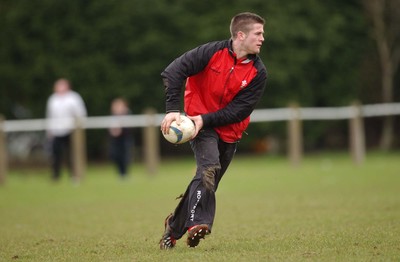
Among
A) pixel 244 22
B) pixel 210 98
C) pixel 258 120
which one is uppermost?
pixel 244 22

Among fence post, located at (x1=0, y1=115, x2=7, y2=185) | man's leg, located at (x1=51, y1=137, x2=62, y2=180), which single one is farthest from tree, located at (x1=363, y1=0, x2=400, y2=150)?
fence post, located at (x1=0, y1=115, x2=7, y2=185)

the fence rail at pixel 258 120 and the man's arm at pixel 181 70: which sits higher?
the man's arm at pixel 181 70

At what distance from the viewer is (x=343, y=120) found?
3012 centimetres

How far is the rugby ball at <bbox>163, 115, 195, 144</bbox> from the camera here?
810 cm

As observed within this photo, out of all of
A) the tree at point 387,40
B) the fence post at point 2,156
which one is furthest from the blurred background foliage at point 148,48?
the fence post at point 2,156

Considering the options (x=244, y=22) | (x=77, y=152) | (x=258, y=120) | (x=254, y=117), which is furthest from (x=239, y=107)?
(x=254, y=117)

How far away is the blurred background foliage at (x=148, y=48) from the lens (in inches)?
1032

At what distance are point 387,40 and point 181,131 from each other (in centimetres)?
2333

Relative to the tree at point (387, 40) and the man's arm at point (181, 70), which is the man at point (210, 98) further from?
the tree at point (387, 40)

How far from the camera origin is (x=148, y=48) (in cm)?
2702

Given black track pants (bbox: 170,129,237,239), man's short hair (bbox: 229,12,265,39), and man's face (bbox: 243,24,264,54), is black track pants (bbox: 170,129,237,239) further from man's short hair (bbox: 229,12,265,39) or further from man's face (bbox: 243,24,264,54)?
man's short hair (bbox: 229,12,265,39)

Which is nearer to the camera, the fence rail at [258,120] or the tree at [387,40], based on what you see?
the fence rail at [258,120]

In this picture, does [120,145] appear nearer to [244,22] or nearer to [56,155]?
[56,155]

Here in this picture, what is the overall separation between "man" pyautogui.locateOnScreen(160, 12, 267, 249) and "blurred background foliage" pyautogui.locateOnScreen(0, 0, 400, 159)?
18143mm
